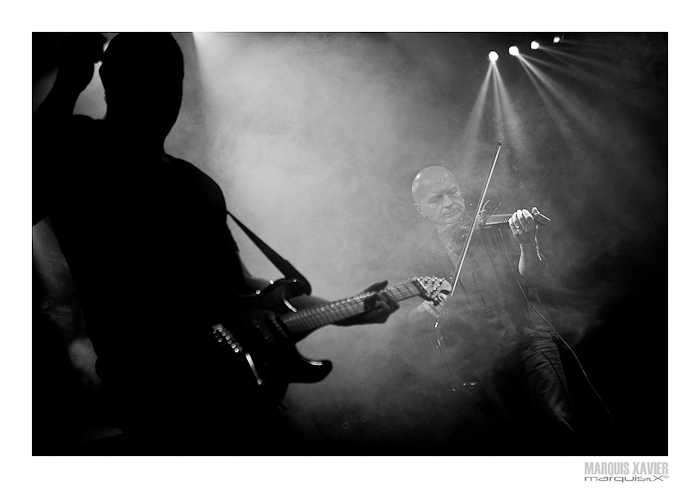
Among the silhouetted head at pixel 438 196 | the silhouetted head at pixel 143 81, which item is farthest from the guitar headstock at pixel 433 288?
the silhouetted head at pixel 143 81

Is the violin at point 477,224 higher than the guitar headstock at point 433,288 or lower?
higher

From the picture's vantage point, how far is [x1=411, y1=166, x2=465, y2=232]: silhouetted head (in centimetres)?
290

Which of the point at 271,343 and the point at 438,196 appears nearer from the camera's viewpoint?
the point at 271,343

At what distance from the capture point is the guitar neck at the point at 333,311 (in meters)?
2.80

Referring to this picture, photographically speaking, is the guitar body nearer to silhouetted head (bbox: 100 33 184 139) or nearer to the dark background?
the dark background

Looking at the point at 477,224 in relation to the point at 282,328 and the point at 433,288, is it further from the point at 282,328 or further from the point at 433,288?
the point at 282,328

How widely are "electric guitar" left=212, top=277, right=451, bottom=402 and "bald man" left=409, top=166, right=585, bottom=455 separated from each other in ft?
0.36

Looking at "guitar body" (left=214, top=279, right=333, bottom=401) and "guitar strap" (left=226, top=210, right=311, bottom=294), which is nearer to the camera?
"guitar body" (left=214, top=279, right=333, bottom=401)

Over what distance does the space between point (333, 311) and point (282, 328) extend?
0.85 feet

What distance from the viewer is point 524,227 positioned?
2900 mm
